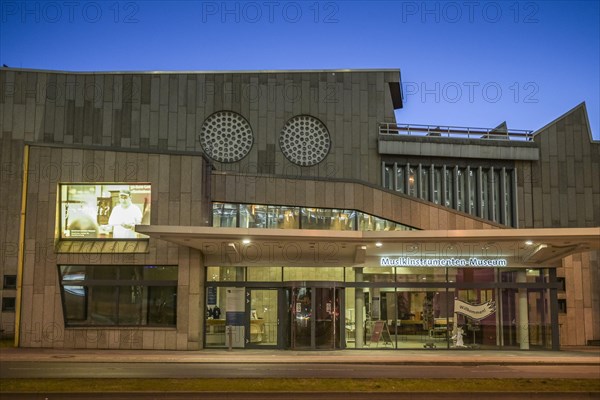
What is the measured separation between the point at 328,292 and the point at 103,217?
9861 millimetres

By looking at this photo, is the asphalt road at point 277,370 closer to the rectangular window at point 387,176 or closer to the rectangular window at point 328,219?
the rectangular window at point 328,219

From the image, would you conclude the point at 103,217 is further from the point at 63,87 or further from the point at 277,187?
the point at 63,87

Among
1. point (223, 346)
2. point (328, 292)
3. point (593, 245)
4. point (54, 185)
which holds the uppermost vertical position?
point (54, 185)

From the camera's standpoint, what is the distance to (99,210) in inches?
1197

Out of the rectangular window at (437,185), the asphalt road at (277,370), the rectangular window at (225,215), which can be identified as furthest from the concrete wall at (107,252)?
the rectangular window at (437,185)

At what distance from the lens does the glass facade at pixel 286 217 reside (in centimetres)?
3188

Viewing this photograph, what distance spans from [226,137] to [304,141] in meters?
4.37

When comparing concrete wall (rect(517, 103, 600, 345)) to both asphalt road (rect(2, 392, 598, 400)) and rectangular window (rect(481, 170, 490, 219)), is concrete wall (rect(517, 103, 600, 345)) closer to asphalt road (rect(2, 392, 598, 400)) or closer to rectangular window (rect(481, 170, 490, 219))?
rectangular window (rect(481, 170, 490, 219))

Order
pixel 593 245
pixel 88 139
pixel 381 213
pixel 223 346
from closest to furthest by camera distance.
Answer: pixel 593 245 → pixel 223 346 → pixel 381 213 → pixel 88 139

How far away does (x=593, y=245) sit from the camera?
28.6 m

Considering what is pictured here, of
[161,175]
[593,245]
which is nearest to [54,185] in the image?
[161,175]

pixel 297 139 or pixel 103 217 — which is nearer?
pixel 103 217

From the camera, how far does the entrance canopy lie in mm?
26203

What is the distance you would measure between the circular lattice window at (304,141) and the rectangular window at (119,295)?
13.3m
